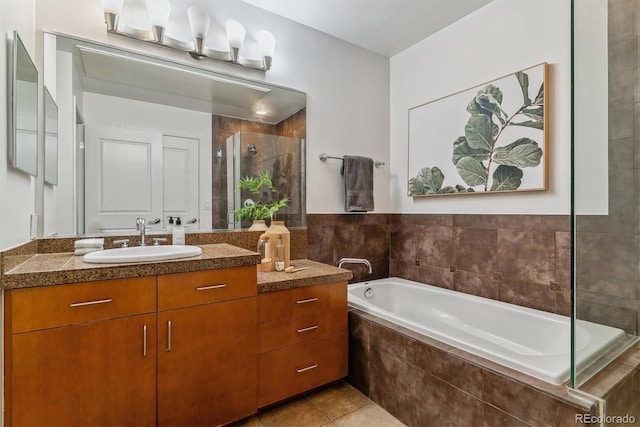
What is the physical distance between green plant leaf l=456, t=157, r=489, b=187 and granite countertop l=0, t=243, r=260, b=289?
1.77 meters

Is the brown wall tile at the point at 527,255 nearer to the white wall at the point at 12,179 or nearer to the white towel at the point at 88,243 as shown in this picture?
the white towel at the point at 88,243

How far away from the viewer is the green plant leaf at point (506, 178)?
2160mm

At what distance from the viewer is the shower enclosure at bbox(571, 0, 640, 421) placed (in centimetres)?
122

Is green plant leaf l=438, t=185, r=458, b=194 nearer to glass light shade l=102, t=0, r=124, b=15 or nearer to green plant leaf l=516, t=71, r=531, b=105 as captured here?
green plant leaf l=516, t=71, r=531, b=105

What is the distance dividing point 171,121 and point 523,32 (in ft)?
8.15

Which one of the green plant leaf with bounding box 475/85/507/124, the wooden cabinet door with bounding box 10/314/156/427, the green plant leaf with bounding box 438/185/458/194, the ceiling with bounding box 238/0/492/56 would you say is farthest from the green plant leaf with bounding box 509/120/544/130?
the wooden cabinet door with bounding box 10/314/156/427

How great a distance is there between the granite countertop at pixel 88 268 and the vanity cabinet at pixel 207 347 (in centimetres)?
5

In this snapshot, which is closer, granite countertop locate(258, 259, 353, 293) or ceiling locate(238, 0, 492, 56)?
granite countertop locate(258, 259, 353, 293)

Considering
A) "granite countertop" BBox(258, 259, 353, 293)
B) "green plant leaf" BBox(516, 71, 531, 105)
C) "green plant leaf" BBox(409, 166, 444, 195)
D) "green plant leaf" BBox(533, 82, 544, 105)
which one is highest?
"green plant leaf" BBox(516, 71, 531, 105)

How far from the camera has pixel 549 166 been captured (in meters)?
2.03

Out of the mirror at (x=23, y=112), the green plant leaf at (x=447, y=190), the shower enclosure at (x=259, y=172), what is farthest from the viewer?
the green plant leaf at (x=447, y=190)

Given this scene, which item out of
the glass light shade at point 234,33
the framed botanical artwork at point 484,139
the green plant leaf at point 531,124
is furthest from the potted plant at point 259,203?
the green plant leaf at point 531,124

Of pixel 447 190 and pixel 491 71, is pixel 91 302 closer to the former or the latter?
pixel 447 190

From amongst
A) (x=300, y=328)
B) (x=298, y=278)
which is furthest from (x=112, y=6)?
(x=300, y=328)
